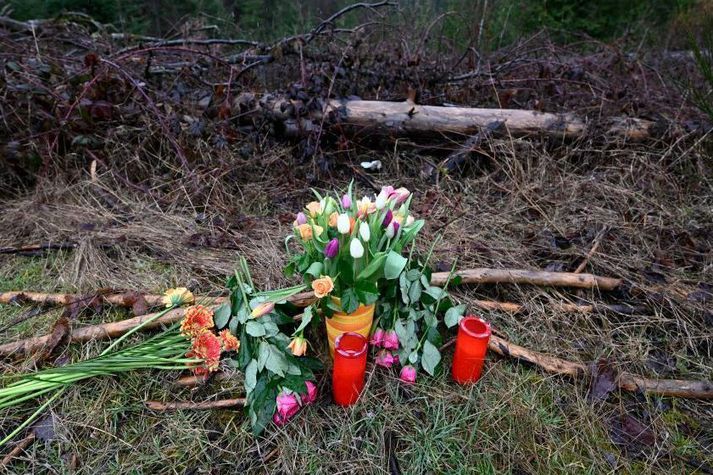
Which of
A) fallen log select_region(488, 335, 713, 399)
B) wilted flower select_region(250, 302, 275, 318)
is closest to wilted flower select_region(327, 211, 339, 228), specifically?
wilted flower select_region(250, 302, 275, 318)

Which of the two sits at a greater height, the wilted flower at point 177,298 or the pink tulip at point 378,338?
the wilted flower at point 177,298

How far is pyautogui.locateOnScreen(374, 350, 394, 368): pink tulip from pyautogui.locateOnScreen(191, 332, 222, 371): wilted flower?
1.76 ft

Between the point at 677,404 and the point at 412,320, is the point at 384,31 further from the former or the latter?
the point at 677,404

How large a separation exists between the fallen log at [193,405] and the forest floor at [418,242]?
24 mm

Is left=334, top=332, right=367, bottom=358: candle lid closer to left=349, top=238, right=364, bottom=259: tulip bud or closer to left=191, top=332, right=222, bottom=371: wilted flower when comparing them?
left=349, top=238, right=364, bottom=259: tulip bud

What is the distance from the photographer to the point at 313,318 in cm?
154

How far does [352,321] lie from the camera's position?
Result: 57.3 inches

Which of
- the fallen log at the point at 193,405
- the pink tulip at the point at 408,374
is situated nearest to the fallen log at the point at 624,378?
the pink tulip at the point at 408,374

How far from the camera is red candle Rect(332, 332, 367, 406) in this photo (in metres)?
1.36

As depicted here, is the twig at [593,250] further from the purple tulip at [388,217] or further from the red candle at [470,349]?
the purple tulip at [388,217]

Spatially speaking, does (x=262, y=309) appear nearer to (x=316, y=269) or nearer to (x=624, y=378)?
(x=316, y=269)

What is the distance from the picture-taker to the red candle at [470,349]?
4.70 feet

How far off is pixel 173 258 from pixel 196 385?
2.63 feet

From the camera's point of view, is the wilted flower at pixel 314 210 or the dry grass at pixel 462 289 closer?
the dry grass at pixel 462 289
